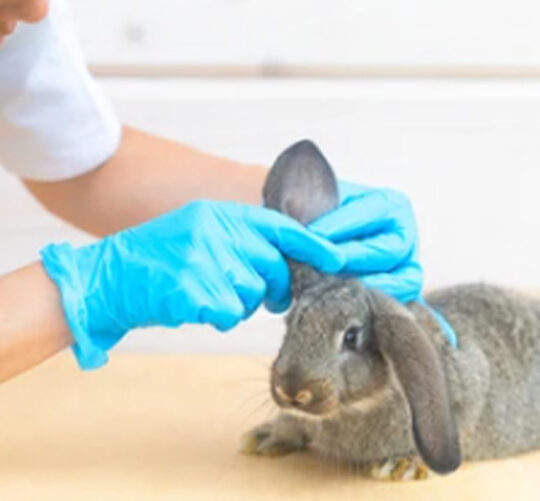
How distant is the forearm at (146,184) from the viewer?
153cm

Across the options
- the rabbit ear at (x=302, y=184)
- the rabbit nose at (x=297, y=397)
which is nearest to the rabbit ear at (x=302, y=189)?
the rabbit ear at (x=302, y=184)

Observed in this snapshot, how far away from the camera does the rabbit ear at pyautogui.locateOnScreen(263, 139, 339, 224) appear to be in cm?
124

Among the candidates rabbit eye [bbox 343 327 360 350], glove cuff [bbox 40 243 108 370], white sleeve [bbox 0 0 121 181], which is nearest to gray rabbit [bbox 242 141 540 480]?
rabbit eye [bbox 343 327 360 350]

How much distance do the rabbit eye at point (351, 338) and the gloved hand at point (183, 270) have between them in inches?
2.8

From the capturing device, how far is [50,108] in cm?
153

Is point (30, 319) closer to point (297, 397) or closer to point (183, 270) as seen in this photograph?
point (183, 270)

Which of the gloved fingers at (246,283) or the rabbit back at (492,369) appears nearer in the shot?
the gloved fingers at (246,283)

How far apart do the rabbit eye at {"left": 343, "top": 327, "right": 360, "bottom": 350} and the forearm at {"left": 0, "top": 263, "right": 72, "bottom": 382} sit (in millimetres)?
283

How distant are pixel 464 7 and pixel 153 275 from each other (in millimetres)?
905

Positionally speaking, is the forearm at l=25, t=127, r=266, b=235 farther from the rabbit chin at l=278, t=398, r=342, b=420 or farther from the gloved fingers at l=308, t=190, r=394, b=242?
the rabbit chin at l=278, t=398, r=342, b=420

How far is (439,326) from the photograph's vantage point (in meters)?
1.31

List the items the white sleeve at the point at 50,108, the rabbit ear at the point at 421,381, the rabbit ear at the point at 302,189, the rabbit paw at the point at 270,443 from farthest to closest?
the white sleeve at the point at 50,108
the rabbit paw at the point at 270,443
the rabbit ear at the point at 302,189
the rabbit ear at the point at 421,381

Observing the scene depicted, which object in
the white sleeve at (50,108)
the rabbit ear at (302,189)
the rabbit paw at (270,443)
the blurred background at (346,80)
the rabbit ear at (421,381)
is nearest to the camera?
the rabbit ear at (421,381)

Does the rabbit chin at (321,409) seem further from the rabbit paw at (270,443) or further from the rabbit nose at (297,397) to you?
the rabbit paw at (270,443)
